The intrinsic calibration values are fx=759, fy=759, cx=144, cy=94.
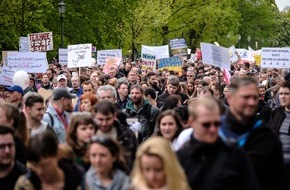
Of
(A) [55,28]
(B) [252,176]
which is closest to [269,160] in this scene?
(B) [252,176]

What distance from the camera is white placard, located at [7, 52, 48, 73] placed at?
2072 cm

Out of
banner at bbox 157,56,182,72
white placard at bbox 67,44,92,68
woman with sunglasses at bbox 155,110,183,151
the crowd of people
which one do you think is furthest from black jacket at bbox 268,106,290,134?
banner at bbox 157,56,182,72

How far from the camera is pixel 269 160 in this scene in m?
6.49

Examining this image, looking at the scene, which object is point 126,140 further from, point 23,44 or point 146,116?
point 23,44

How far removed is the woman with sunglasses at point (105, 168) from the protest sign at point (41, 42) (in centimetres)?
2182

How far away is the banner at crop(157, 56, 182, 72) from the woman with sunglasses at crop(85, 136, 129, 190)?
2056 centimetres

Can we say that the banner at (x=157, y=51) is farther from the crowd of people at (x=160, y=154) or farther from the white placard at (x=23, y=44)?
the crowd of people at (x=160, y=154)

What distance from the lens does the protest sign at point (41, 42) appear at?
1093 inches

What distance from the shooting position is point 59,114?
10.1 meters

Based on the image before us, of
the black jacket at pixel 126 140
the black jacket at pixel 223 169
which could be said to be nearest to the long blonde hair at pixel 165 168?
the black jacket at pixel 223 169

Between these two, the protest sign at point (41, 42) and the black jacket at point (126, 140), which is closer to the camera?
the black jacket at point (126, 140)

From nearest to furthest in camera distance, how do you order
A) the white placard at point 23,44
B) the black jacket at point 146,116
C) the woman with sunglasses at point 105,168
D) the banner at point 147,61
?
the woman with sunglasses at point 105,168 < the black jacket at point 146,116 < the banner at point 147,61 < the white placard at point 23,44

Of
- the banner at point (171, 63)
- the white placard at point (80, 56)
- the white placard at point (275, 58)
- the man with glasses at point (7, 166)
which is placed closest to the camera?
the man with glasses at point (7, 166)

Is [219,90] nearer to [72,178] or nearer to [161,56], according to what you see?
[72,178]
